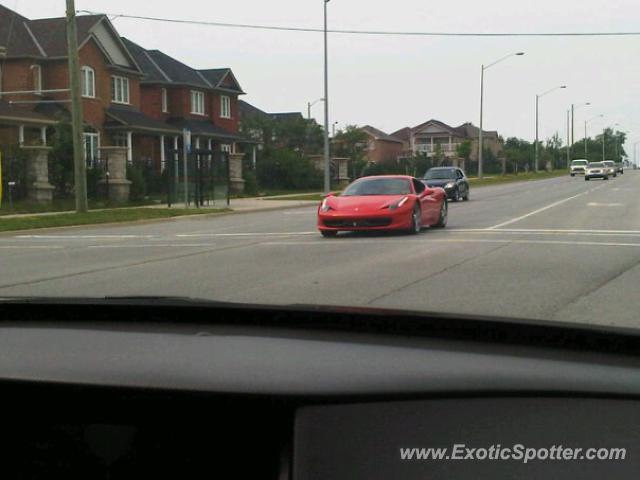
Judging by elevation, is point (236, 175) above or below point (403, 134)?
below

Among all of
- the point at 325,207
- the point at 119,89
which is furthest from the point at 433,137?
the point at 325,207

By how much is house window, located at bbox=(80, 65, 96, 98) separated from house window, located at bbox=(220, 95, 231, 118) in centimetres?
1542

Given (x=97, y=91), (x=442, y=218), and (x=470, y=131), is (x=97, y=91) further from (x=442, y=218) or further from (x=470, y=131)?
(x=470, y=131)

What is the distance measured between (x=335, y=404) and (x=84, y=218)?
2500 cm

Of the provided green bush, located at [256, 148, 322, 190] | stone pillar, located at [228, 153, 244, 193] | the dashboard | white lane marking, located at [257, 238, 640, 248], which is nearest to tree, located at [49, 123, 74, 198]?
stone pillar, located at [228, 153, 244, 193]

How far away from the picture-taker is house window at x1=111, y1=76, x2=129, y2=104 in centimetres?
4909

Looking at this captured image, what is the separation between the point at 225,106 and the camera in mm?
61781

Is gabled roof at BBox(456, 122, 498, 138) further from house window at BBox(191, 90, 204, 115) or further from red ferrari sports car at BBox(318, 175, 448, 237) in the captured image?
red ferrari sports car at BBox(318, 175, 448, 237)

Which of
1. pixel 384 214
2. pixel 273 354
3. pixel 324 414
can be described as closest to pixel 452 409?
pixel 324 414

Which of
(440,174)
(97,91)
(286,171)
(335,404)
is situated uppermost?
(97,91)

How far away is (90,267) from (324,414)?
12.4 m

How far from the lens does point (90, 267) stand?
13.7 metres

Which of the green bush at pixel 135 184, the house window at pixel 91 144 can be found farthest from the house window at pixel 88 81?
the green bush at pixel 135 184

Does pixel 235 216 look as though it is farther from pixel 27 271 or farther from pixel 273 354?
pixel 273 354
